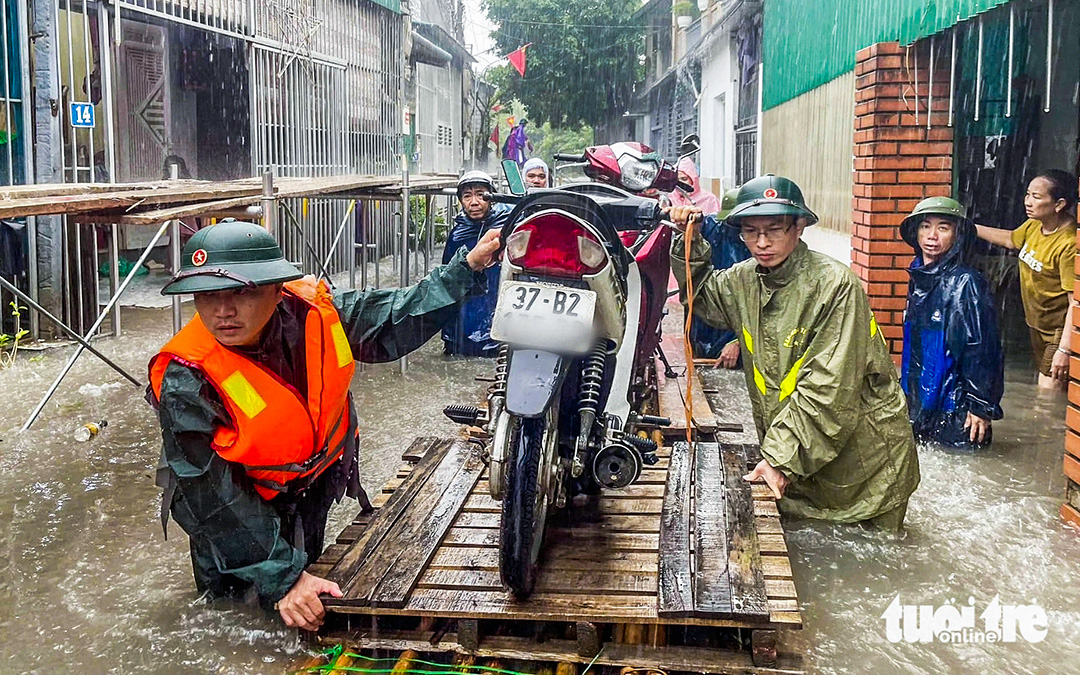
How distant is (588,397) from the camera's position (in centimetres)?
349

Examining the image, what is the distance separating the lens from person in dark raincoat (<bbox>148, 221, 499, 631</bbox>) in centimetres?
304

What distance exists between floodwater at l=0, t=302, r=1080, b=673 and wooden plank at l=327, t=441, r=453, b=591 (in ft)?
0.92

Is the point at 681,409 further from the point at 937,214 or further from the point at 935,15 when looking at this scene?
the point at 935,15

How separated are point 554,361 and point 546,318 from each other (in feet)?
0.45

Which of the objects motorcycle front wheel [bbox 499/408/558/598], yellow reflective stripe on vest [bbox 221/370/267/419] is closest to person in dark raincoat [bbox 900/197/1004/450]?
motorcycle front wheel [bbox 499/408/558/598]

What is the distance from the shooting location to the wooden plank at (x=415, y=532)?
3162 mm

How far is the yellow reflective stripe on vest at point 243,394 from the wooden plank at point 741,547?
1551 mm

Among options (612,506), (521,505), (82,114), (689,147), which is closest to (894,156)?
(689,147)

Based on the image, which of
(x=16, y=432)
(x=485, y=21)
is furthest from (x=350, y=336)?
(x=485, y=21)

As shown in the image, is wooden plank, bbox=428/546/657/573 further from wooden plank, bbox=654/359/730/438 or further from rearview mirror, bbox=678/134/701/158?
rearview mirror, bbox=678/134/701/158

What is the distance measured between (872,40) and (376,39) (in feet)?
31.6

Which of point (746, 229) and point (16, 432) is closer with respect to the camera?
point (746, 229)

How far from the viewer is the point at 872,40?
6699 millimetres

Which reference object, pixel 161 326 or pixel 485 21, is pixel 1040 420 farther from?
pixel 485 21
